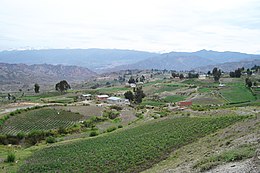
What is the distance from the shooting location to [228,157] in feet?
56.0

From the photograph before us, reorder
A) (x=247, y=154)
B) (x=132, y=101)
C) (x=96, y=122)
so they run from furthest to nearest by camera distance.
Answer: (x=132, y=101), (x=96, y=122), (x=247, y=154)

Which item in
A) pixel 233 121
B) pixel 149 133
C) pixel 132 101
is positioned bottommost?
pixel 132 101

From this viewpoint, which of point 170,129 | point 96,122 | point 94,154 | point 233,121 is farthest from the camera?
point 96,122

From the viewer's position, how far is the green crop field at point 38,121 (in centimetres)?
5325

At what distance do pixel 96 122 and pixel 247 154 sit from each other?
1831 inches

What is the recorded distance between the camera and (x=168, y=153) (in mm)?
26750

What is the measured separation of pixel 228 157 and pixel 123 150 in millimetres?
13818

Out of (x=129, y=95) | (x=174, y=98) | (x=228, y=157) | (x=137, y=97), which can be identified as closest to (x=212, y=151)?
(x=228, y=157)

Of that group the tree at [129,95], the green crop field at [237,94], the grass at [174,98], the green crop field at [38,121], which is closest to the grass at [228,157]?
the green crop field at [38,121]

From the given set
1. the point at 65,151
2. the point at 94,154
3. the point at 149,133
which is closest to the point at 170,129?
the point at 149,133

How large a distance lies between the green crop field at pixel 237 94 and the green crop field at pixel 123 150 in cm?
6224

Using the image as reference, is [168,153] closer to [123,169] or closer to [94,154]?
[123,169]

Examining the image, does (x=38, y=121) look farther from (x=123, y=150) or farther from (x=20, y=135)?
(x=123, y=150)

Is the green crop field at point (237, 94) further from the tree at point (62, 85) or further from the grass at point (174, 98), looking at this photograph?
the tree at point (62, 85)
